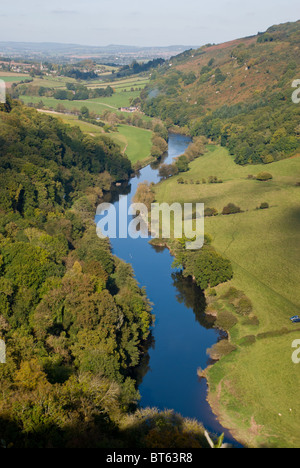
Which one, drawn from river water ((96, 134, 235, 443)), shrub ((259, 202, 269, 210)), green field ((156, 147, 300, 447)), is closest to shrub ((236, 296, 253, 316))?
green field ((156, 147, 300, 447))

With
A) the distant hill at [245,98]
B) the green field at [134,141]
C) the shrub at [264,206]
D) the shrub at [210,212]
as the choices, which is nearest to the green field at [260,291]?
the shrub at [264,206]

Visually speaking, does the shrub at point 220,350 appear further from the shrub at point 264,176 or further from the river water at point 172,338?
the shrub at point 264,176

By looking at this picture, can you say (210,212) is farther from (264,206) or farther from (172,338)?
(172,338)

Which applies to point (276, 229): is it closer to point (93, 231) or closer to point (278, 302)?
point (278, 302)

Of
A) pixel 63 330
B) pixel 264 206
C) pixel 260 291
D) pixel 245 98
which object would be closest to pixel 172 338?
pixel 260 291

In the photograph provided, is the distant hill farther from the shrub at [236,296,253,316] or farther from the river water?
the shrub at [236,296,253,316]

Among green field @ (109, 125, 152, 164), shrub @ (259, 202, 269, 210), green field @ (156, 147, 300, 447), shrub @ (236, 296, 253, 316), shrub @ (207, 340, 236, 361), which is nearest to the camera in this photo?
green field @ (156, 147, 300, 447)

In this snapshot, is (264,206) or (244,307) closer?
(244,307)
